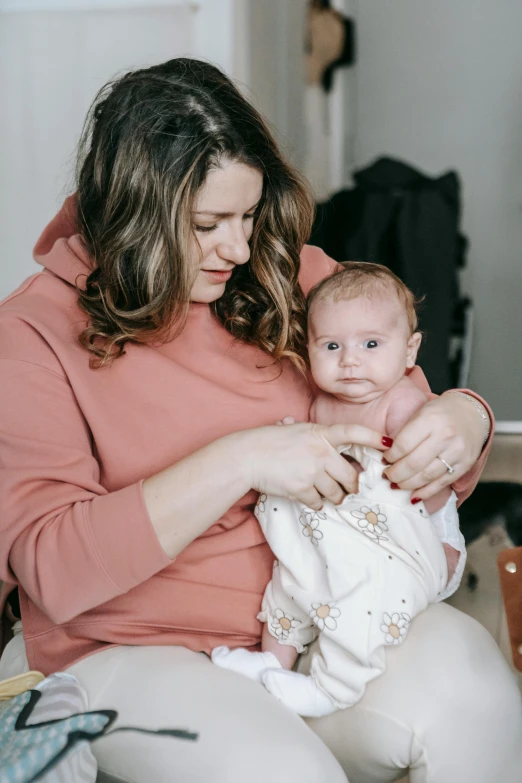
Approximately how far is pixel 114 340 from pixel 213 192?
24cm

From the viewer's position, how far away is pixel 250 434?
107 centimetres

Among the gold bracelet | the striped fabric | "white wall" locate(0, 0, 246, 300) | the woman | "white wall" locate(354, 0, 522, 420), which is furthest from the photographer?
"white wall" locate(354, 0, 522, 420)

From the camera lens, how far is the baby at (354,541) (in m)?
1.05

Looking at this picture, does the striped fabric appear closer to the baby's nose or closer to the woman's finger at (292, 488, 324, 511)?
the woman's finger at (292, 488, 324, 511)

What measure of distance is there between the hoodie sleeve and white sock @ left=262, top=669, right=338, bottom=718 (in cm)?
22

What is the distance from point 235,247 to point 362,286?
0.19 metres

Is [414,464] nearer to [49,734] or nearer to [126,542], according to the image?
[126,542]

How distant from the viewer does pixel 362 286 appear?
118 cm

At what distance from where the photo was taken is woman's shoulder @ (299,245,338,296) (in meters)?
1.41

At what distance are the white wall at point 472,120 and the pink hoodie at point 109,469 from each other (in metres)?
1.69

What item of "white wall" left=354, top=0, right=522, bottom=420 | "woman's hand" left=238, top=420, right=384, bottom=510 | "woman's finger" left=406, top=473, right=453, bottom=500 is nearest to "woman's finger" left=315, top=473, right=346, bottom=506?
"woman's hand" left=238, top=420, right=384, bottom=510

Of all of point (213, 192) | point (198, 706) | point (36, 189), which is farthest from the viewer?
point (36, 189)

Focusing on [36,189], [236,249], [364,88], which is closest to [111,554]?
[236,249]

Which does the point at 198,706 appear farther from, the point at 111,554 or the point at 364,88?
the point at 364,88
